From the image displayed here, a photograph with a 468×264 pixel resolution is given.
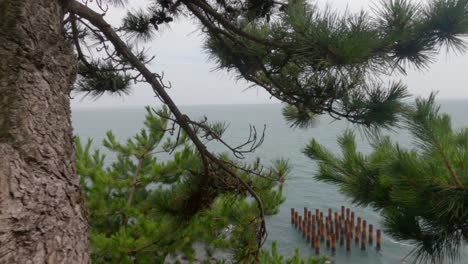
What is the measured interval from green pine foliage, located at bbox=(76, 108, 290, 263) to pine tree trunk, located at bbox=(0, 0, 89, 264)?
0.88 m

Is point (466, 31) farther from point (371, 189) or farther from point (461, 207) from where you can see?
point (371, 189)

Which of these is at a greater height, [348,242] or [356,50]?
[356,50]

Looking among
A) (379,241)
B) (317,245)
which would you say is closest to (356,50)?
(317,245)

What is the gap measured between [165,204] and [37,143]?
1511 mm

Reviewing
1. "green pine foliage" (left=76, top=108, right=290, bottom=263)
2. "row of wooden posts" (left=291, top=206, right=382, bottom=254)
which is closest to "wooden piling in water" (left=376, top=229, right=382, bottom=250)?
"row of wooden posts" (left=291, top=206, right=382, bottom=254)

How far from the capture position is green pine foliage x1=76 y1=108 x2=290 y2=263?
2.46 meters

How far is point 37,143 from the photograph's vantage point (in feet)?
3.97

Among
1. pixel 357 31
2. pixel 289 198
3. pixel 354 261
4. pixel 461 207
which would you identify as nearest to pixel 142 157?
pixel 461 207

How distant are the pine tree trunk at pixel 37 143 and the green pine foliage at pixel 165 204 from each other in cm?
88

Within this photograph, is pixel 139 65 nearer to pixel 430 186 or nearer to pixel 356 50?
pixel 356 50

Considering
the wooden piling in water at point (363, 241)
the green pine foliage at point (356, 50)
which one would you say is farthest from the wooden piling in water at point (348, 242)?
the green pine foliage at point (356, 50)

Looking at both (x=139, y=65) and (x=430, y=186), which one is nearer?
(x=139, y=65)

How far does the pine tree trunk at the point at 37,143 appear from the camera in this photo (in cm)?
104

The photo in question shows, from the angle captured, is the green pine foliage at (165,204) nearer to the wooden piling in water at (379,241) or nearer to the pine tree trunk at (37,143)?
the pine tree trunk at (37,143)
